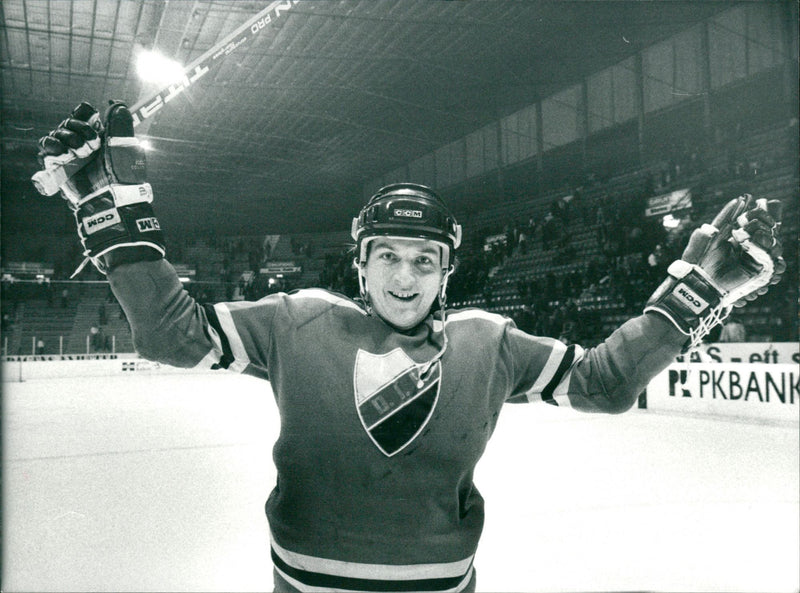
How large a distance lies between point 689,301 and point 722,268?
0.15 meters

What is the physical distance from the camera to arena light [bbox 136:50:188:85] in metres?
2.60

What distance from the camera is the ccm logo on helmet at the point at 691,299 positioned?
50.6 inches

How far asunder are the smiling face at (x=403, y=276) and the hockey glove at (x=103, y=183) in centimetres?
42

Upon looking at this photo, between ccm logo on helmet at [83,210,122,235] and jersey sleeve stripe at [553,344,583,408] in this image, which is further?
jersey sleeve stripe at [553,344,583,408]

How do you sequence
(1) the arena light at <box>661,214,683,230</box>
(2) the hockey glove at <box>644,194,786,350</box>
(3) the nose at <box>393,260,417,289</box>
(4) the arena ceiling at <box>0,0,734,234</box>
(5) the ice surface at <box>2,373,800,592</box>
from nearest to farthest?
(3) the nose at <box>393,260,417,289</box> < (2) the hockey glove at <box>644,194,786,350</box> < (5) the ice surface at <box>2,373,800,592</box> < (4) the arena ceiling at <box>0,0,734,234</box> < (1) the arena light at <box>661,214,683,230</box>

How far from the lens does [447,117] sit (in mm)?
2957

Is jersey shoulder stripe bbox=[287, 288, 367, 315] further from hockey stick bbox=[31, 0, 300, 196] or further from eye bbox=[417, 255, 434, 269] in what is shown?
hockey stick bbox=[31, 0, 300, 196]

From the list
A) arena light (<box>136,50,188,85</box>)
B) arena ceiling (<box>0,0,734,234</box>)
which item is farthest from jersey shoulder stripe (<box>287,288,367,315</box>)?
arena light (<box>136,50,188,85</box>)

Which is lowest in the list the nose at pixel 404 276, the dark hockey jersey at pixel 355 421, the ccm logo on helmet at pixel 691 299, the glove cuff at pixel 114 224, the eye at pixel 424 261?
the dark hockey jersey at pixel 355 421

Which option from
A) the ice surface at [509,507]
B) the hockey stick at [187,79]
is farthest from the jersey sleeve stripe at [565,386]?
the hockey stick at [187,79]

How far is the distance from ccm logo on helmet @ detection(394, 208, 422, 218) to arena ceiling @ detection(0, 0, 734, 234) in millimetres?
1132

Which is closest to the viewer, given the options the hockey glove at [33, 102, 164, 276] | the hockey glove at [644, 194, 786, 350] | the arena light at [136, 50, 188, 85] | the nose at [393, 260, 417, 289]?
the hockey glove at [33, 102, 164, 276]

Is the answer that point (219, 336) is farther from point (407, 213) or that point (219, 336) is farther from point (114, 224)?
point (407, 213)

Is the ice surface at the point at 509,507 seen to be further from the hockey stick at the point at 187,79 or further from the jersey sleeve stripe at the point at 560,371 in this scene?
the jersey sleeve stripe at the point at 560,371
